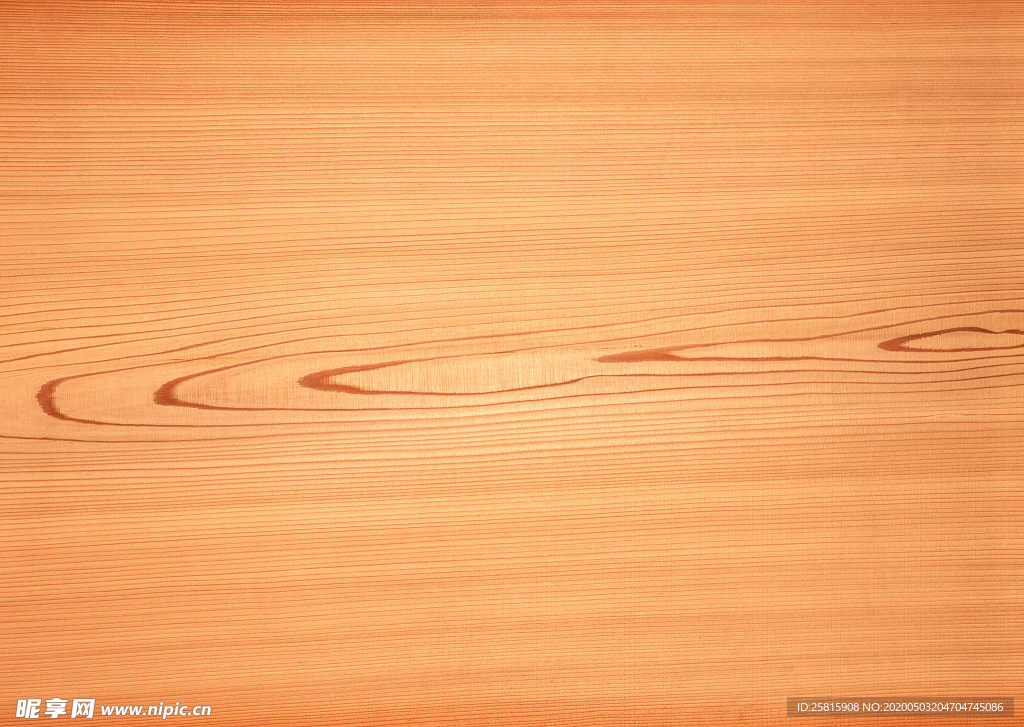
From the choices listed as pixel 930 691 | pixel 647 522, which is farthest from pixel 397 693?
pixel 930 691

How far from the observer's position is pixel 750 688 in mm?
400

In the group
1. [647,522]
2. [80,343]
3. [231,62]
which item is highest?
[231,62]

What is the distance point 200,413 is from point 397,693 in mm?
194

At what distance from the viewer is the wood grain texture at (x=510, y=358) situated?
0.38 meters

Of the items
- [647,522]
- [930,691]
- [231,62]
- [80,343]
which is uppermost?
[231,62]

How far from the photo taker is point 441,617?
393 millimetres

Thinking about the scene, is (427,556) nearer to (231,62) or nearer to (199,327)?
(199,327)

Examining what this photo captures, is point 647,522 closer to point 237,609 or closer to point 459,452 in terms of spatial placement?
point 459,452

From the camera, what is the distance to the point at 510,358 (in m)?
0.39

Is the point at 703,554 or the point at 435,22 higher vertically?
the point at 435,22

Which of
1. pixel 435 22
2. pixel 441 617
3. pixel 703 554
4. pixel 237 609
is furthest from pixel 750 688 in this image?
pixel 435 22

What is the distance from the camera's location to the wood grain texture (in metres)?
0.38

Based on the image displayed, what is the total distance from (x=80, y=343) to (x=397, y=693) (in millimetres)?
264

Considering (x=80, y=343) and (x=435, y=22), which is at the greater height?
(x=435, y=22)
